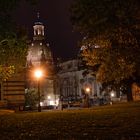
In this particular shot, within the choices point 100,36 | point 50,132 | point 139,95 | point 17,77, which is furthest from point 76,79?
point 50,132

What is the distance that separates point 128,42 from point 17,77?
772 inches

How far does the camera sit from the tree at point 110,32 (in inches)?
1332

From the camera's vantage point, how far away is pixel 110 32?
36156 mm

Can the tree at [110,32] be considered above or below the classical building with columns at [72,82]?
below

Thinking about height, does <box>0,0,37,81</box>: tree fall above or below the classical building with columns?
below

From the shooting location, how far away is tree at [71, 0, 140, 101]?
3384 cm

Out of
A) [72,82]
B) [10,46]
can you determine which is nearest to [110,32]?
[10,46]

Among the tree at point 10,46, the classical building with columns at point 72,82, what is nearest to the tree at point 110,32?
the tree at point 10,46

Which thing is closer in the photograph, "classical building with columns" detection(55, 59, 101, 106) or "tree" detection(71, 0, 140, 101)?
"tree" detection(71, 0, 140, 101)

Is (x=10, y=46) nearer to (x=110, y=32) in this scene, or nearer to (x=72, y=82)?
(x=110, y=32)

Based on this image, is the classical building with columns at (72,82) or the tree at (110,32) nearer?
the tree at (110,32)

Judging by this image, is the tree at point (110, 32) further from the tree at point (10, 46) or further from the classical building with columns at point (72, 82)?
the classical building with columns at point (72, 82)

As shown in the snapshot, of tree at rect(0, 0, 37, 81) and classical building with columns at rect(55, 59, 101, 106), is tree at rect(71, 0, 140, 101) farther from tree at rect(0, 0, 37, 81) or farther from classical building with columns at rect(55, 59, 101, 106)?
classical building with columns at rect(55, 59, 101, 106)

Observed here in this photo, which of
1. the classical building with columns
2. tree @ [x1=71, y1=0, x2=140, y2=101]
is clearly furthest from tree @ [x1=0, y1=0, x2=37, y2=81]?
the classical building with columns
